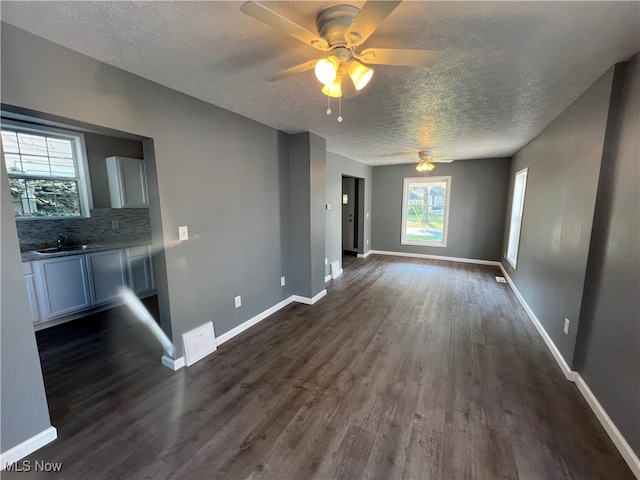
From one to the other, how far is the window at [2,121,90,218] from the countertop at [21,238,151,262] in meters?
0.49

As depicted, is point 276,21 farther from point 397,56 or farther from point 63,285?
point 63,285

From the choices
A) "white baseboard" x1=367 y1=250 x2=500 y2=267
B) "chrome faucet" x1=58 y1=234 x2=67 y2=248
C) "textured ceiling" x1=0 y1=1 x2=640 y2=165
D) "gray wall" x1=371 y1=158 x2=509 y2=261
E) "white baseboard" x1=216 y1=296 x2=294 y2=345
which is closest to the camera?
"textured ceiling" x1=0 y1=1 x2=640 y2=165

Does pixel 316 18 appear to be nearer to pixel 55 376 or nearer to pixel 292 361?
pixel 292 361

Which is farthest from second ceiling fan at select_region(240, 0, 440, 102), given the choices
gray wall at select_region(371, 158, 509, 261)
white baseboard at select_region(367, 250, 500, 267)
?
white baseboard at select_region(367, 250, 500, 267)

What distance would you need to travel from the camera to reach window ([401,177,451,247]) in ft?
20.8

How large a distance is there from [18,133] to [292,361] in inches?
158

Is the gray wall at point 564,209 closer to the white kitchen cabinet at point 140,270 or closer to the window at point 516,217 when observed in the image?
the window at point 516,217

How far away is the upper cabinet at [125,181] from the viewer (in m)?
3.59

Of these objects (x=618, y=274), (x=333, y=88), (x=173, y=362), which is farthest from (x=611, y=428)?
(x=173, y=362)

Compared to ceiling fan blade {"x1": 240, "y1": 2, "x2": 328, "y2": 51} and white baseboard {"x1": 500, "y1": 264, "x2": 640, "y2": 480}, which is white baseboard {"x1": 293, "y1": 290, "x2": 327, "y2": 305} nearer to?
white baseboard {"x1": 500, "y1": 264, "x2": 640, "y2": 480}

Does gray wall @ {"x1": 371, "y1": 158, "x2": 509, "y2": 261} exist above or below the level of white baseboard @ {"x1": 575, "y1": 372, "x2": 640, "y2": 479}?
above

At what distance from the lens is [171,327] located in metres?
2.31

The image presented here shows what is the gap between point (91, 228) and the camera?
3744 mm

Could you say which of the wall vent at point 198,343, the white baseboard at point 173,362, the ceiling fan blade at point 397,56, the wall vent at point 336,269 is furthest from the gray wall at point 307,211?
the ceiling fan blade at point 397,56
